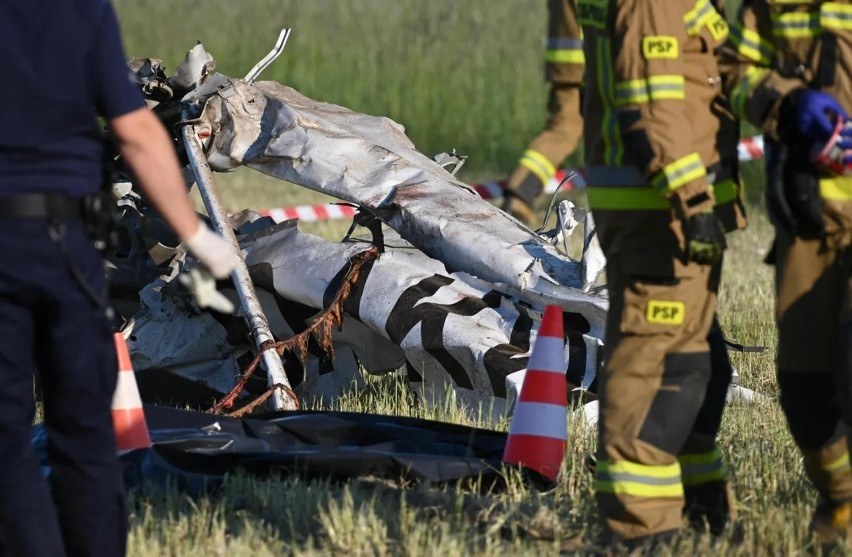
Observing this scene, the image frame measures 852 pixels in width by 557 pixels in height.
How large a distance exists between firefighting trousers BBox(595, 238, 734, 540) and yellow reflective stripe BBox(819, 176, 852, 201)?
0.35 metres

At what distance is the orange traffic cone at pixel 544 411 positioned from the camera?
480cm

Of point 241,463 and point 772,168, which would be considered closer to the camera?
point 772,168

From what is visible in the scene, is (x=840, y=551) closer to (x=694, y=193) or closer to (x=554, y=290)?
(x=694, y=193)

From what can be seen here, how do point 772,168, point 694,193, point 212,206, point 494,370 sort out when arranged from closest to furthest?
1. point 694,193
2. point 772,168
3. point 494,370
4. point 212,206

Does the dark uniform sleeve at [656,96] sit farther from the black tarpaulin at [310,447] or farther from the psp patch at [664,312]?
the black tarpaulin at [310,447]

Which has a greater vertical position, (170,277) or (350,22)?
(350,22)

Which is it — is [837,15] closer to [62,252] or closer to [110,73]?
[110,73]

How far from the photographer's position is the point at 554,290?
5969 millimetres

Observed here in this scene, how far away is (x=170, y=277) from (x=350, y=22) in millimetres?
16004

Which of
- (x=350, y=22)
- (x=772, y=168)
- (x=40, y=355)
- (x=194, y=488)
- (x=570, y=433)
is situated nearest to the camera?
(x=40, y=355)

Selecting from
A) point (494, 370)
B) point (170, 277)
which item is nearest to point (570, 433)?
point (494, 370)

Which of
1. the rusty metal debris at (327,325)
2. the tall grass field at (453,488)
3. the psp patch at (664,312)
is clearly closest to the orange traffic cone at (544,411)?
the tall grass field at (453,488)

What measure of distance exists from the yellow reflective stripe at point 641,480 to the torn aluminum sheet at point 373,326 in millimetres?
1657

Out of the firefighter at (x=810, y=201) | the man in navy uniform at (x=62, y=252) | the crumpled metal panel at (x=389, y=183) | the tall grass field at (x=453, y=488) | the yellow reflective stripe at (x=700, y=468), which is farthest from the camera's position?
the crumpled metal panel at (x=389, y=183)
